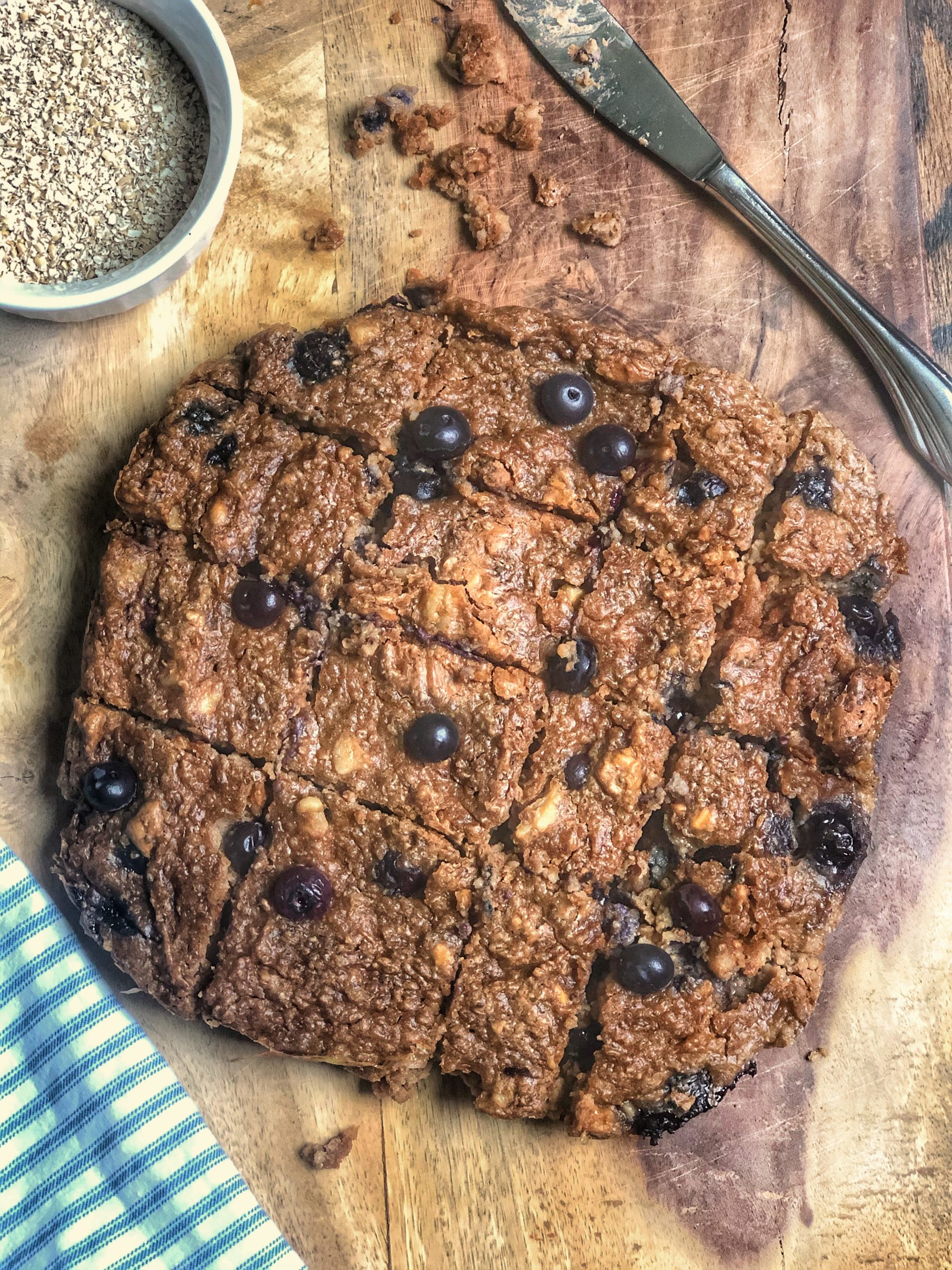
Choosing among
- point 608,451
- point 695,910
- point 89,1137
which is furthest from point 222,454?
point 89,1137

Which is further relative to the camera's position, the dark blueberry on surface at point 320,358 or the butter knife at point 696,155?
the butter knife at point 696,155

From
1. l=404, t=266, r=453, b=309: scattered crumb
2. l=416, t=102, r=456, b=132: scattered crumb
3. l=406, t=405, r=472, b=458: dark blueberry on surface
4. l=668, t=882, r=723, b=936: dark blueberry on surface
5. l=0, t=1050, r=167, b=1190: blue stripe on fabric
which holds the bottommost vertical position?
l=0, t=1050, r=167, b=1190: blue stripe on fabric

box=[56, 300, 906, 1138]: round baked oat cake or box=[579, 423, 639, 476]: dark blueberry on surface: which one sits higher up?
box=[579, 423, 639, 476]: dark blueberry on surface

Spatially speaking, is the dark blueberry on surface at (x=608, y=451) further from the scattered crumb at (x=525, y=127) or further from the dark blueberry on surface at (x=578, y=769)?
the scattered crumb at (x=525, y=127)

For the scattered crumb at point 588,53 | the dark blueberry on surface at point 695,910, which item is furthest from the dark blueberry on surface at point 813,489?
the scattered crumb at point 588,53

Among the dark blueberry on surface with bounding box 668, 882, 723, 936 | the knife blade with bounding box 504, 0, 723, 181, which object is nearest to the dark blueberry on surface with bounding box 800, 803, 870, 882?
the dark blueberry on surface with bounding box 668, 882, 723, 936

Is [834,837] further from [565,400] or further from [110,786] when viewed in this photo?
[110,786]

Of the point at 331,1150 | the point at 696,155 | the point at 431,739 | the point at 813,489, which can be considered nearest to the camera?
the point at 431,739

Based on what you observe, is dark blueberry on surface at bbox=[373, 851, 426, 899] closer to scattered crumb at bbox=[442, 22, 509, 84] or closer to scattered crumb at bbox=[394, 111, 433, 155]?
scattered crumb at bbox=[394, 111, 433, 155]
